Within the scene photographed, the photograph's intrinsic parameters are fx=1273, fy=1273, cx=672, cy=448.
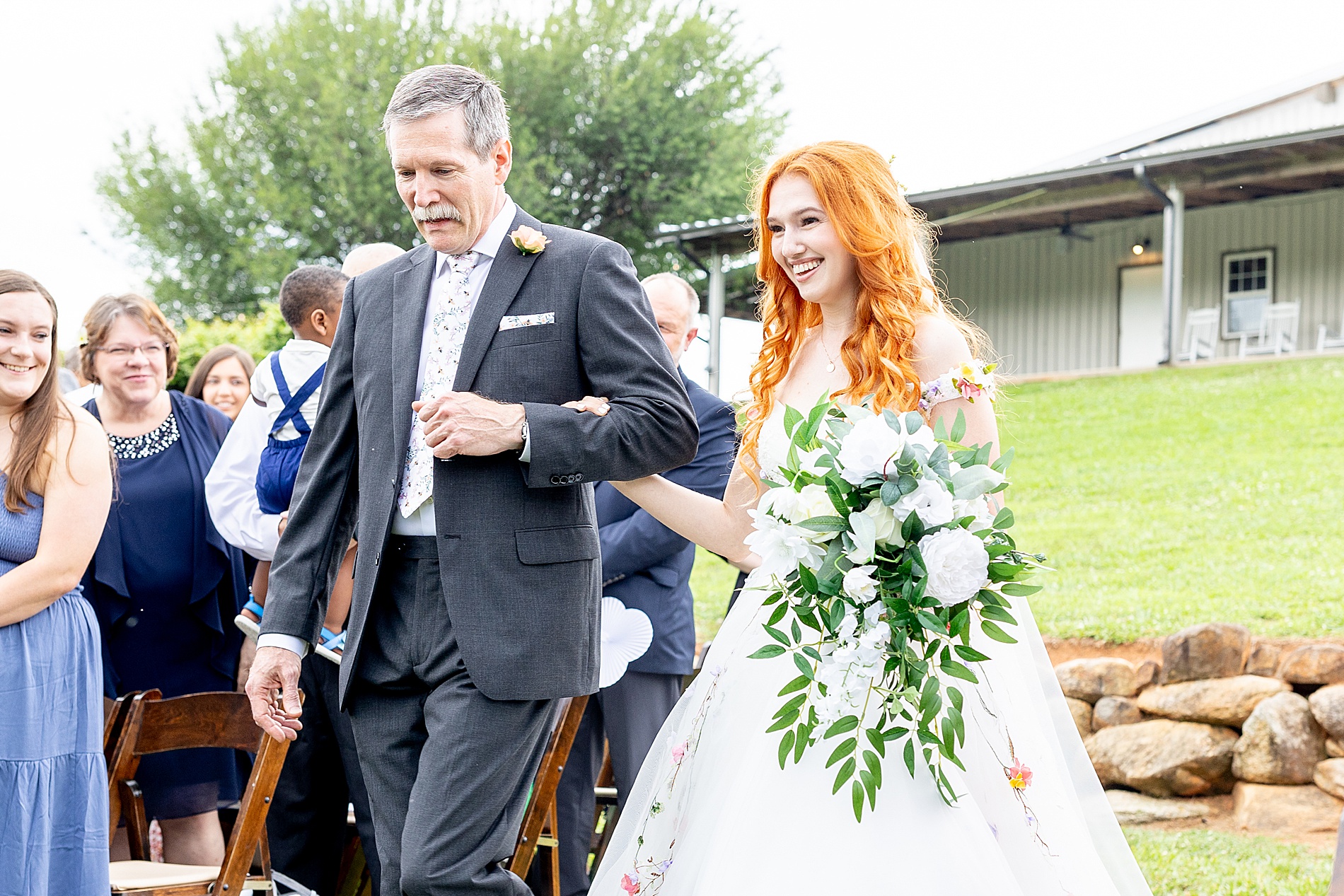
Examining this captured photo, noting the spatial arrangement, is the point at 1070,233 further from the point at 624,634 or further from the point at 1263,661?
the point at 624,634

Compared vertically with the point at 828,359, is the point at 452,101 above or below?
above

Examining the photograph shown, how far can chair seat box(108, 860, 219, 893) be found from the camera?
366 cm

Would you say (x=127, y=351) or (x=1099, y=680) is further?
(x=1099, y=680)

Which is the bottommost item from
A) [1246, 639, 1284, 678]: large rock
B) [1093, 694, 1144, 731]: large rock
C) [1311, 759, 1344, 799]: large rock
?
[1311, 759, 1344, 799]: large rock

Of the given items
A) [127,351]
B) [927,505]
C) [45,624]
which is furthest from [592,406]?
[127,351]

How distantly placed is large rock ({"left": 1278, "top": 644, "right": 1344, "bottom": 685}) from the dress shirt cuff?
531cm

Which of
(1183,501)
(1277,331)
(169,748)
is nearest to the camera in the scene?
(169,748)

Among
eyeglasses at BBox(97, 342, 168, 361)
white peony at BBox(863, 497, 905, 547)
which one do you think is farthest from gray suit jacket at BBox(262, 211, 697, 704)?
eyeglasses at BBox(97, 342, 168, 361)

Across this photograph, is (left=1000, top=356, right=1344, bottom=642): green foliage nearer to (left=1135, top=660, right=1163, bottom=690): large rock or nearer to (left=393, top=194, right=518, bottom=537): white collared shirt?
(left=1135, top=660, right=1163, bottom=690): large rock

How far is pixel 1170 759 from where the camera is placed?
20.7ft

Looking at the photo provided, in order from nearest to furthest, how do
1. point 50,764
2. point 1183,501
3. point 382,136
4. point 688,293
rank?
point 50,764 < point 688,293 < point 1183,501 < point 382,136

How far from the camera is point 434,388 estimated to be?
2.81m

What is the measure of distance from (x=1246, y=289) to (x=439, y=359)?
19.5 m

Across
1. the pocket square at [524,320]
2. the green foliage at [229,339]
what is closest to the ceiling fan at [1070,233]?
the green foliage at [229,339]
